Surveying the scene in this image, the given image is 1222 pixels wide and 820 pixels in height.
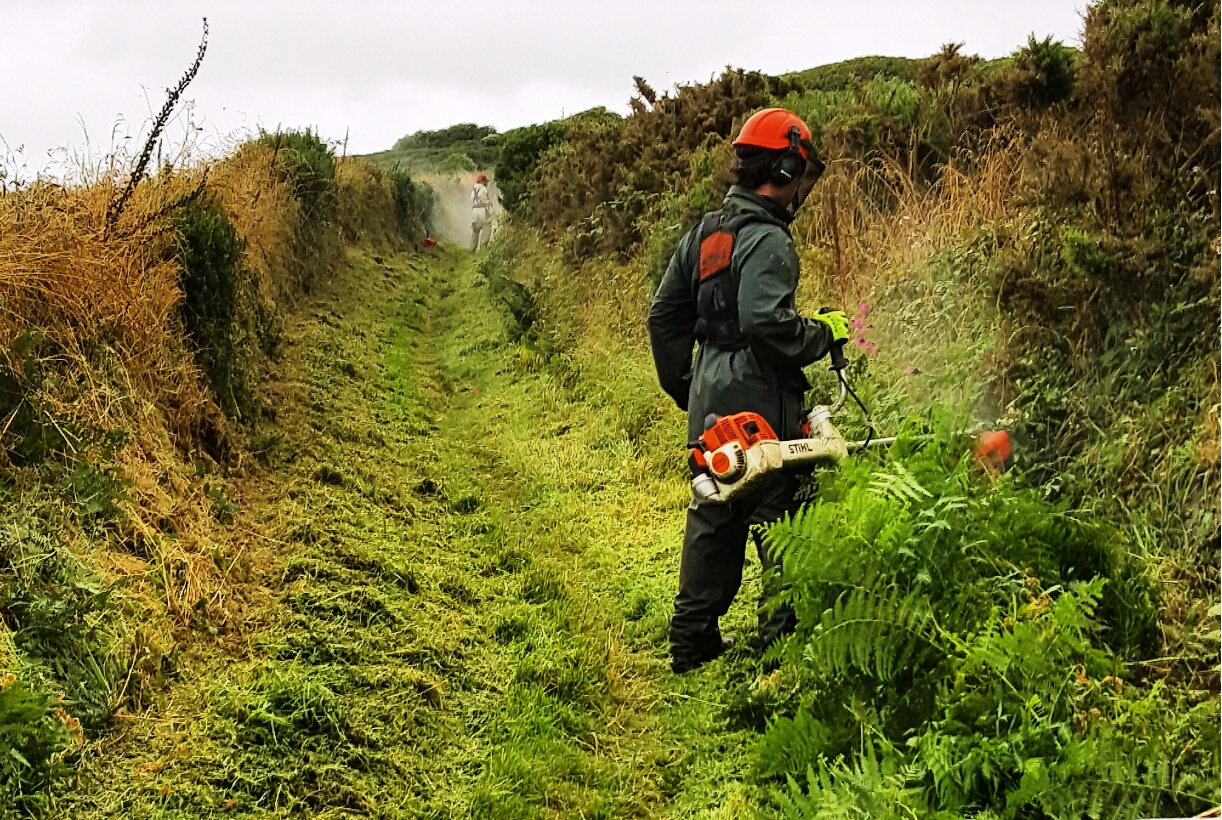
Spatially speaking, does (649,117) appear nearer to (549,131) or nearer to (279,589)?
(549,131)

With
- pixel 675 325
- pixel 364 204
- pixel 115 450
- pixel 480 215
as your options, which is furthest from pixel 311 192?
pixel 675 325

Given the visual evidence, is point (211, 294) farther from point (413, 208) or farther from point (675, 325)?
point (413, 208)

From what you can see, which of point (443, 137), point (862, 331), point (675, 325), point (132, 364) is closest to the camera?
point (675, 325)

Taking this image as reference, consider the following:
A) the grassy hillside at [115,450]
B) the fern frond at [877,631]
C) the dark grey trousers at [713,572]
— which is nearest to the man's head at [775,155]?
the dark grey trousers at [713,572]

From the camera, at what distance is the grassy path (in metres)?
3.14

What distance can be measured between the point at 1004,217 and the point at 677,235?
3478mm

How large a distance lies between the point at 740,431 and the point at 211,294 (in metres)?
Result: 3.70

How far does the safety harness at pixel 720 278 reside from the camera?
3.50m

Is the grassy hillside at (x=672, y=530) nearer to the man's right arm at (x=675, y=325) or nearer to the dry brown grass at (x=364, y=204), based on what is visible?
the man's right arm at (x=675, y=325)

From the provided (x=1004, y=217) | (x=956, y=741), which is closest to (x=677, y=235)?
(x=1004, y=217)

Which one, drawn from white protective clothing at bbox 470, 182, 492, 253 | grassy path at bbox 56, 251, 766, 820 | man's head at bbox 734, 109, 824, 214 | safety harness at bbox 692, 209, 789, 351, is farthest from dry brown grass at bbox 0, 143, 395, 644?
white protective clothing at bbox 470, 182, 492, 253

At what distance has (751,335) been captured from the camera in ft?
11.1

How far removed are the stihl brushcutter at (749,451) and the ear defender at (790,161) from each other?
0.64 metres

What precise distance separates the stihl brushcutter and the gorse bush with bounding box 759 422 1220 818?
0.25 meters
